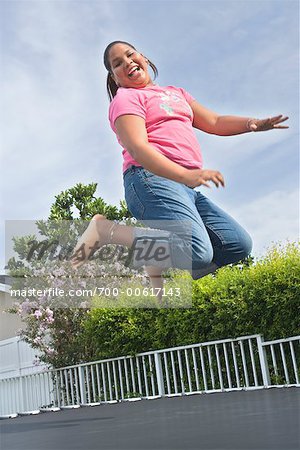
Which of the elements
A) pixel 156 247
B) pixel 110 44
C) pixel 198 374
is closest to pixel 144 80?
pixel 110 44

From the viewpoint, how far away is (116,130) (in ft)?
6.26

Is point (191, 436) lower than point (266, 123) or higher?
lower

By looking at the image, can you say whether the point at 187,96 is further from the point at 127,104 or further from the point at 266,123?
the point at 127,104

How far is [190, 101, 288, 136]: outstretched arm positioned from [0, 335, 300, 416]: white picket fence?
2.35m

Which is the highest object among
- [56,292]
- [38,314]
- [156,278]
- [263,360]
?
[56,292]

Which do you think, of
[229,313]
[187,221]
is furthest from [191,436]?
[229,313]

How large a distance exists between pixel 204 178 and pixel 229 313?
3.62 meters

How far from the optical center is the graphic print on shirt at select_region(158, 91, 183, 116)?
2.03 m

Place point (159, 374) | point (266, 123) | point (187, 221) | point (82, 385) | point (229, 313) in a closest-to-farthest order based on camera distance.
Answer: point (187, 221)
point (266, 123)
point (229, 313)
point (159, 374)
point (82, 385)

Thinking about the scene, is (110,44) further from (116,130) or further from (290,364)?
(290,364)

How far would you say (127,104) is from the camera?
6.24 ft

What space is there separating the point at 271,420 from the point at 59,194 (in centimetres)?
800

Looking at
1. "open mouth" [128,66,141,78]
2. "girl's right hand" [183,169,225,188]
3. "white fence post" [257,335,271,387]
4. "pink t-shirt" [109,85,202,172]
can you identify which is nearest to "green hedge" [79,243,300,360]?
"white fence post" [257,335,271,387]

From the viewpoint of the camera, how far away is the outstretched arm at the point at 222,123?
2.18 meters
